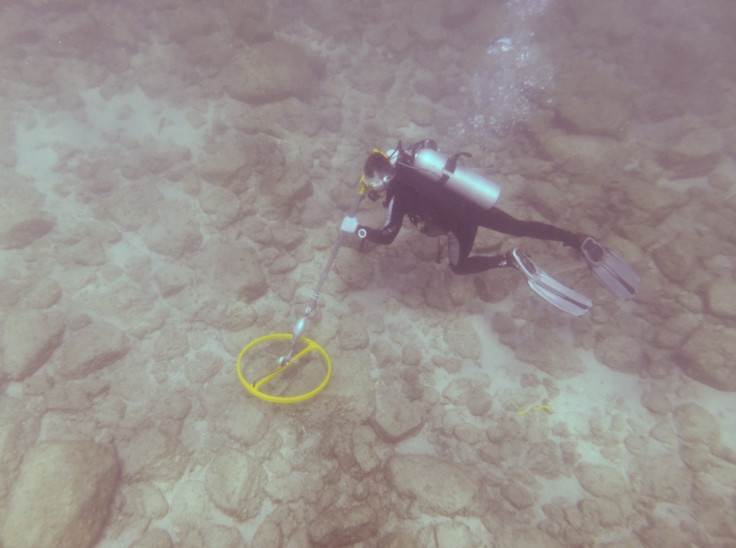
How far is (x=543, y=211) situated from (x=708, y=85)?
653 centimetres

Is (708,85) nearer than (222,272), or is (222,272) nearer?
(222,272)

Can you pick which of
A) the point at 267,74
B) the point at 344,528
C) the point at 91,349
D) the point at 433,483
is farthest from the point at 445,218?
the point at 267,74

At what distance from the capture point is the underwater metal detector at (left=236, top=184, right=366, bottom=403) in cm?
410

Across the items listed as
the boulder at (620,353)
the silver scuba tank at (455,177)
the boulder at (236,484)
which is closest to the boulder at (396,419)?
the boulder at (236,484)

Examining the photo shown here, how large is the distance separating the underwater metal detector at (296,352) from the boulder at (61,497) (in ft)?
5.08

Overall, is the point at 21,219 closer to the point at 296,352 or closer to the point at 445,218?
the point at 296,352

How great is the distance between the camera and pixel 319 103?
25.7ft

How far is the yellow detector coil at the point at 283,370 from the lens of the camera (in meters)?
4.02

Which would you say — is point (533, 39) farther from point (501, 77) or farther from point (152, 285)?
point (152, 285)

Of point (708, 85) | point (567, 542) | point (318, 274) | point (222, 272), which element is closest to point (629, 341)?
point (567, 542)

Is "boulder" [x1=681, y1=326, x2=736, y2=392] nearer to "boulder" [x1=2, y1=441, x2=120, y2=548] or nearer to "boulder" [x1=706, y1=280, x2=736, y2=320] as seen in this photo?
"boulder" [x1=706, y1=280, x2=736, y2=320]

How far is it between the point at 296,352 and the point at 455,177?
2.84 metres

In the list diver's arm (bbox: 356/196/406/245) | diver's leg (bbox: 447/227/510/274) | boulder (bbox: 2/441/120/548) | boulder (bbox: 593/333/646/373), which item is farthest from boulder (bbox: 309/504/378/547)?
boulder (bbox: 593/333/646/373)

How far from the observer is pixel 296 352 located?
4.77m
